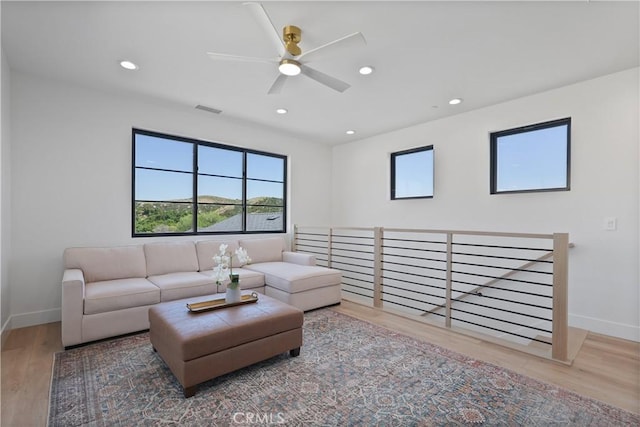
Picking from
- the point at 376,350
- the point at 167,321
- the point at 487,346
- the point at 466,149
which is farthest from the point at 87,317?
the point at 466,149

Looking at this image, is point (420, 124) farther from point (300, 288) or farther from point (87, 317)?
point (87, 317)

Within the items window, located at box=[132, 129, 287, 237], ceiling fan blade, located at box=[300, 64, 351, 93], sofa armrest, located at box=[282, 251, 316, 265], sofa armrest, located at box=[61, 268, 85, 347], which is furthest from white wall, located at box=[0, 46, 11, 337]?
sofa armrest, located at box=[282, 251, 316, 265]

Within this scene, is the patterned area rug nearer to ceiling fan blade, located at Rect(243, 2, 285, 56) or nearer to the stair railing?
the stair railing

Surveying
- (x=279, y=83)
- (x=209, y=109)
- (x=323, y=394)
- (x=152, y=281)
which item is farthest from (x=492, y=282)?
(x=209, y=109)

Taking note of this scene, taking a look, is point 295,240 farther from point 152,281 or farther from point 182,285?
point 152,281

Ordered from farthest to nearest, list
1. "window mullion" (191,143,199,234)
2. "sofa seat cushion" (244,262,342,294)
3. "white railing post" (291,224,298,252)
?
"white railing post" (291,224,298,252)
"window mullion" (191,143,199,234)
"sofa seat cushion" (244,262,342,294)

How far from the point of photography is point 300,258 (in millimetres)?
4539

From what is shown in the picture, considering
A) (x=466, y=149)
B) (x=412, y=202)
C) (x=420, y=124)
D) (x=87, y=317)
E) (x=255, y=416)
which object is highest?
(x=420, y=124)

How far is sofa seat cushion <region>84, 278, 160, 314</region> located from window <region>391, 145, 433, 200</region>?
3.81 meters

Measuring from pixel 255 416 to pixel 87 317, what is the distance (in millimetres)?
1953

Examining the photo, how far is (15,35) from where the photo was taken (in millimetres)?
2486

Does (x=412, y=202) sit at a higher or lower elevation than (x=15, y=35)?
lower

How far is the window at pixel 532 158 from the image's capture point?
11.4 feet

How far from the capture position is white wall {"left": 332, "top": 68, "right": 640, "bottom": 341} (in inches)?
118
